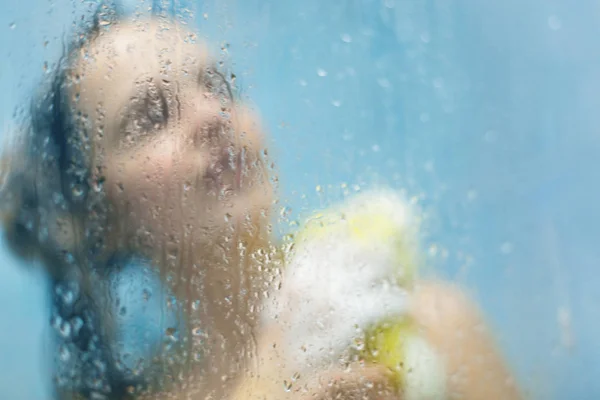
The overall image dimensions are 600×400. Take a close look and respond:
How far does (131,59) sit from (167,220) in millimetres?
210

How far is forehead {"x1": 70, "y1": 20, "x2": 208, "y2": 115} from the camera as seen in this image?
0.66 meters

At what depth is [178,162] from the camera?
0.65 m

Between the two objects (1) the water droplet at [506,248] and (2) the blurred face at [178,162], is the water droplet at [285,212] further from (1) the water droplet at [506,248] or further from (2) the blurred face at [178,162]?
(1) the water droplet at [506,248]

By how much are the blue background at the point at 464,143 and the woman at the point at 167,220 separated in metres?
0.04

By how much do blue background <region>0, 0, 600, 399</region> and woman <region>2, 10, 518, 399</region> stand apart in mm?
35

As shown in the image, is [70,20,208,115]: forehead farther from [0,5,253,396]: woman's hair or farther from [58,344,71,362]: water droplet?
[58,344,71,362]: water droplet

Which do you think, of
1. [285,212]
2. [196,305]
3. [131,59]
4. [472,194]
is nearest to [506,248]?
[472,194]

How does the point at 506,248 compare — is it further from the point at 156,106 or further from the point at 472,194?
the point at 156,106

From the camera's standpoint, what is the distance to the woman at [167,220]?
0.60m

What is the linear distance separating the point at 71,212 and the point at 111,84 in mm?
164

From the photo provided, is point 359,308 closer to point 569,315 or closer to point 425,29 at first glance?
point 569,315

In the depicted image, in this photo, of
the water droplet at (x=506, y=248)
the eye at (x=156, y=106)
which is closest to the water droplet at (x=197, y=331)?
the eye at (x=156, y=106)

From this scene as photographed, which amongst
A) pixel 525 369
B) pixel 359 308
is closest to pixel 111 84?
pixel 359 308

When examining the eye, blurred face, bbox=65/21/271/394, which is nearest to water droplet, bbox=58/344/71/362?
blurred face, bbox=65/21/271/394
